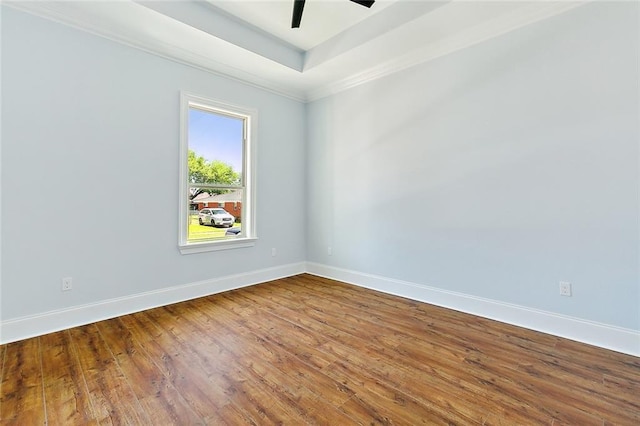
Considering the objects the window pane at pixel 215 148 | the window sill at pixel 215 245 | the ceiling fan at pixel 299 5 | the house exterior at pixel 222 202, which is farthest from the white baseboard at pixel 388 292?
the ceiling fan at pixel 299 5

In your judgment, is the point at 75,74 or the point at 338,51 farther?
the point at 338,51

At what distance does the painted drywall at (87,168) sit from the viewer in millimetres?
2352

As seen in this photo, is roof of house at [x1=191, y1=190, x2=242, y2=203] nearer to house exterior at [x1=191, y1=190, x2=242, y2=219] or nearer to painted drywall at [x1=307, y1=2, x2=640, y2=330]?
house exterior at [x1=191, y1=190, x2=242, y2=219]

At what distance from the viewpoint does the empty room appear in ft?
5.73

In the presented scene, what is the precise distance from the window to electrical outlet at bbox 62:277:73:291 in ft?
3.32

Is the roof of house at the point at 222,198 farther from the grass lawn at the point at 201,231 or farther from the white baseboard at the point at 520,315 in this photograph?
the white baseboard at the point at 520,315

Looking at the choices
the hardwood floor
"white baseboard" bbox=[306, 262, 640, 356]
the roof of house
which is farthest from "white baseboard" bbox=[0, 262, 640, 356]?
the roof of house

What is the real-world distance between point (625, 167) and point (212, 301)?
160 inches

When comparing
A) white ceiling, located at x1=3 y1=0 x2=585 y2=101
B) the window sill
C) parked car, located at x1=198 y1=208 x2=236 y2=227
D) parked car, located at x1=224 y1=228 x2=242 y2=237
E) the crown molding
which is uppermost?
white ceiling, located at x1=3 y1=0 x2=585 y2=101

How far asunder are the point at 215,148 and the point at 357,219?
2174 millimetres

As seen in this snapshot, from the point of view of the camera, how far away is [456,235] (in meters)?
3.04

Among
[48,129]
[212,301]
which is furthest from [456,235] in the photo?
[48,129]

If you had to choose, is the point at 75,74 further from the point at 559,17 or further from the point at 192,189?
the point at 559,17

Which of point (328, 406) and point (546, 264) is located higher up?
point (546, 264)
